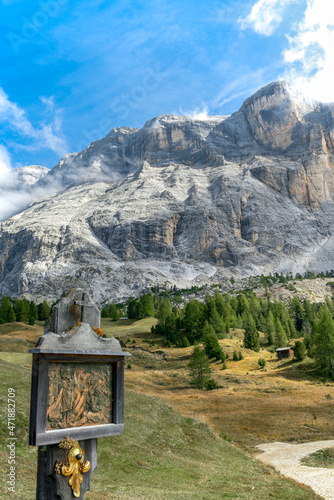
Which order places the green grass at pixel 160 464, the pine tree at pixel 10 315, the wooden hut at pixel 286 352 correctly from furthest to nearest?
the pine tree at pixel 10 315
the wooden hut at pixel 286 352
the green grass at pixel 160 464

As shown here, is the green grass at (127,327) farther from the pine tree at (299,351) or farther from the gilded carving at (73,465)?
the gilded carving at (73,465)

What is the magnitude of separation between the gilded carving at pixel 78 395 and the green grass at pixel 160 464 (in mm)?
4582

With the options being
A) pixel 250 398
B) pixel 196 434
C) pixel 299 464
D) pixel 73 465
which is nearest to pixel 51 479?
pixel 73 465

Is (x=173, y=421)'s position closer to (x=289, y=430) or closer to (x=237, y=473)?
(x=237, y=473)

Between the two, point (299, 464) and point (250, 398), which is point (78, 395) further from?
point (250, 398)

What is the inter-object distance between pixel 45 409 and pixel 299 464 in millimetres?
20713

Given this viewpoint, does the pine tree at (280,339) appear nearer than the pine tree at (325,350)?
No

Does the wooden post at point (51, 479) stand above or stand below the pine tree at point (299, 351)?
above

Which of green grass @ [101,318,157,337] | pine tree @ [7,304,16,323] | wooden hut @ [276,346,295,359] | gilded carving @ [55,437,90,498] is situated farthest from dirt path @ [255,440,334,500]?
pine tree @ [7,304,16,323]

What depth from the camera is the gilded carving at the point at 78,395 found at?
284 inches

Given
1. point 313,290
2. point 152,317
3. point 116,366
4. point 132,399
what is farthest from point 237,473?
point 313,290

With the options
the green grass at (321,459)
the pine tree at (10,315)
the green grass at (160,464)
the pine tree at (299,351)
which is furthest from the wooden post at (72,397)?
the pine tree at (10,315)

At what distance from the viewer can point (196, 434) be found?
24.6m

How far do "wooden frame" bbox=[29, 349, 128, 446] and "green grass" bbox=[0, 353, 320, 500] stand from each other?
4.48 m
